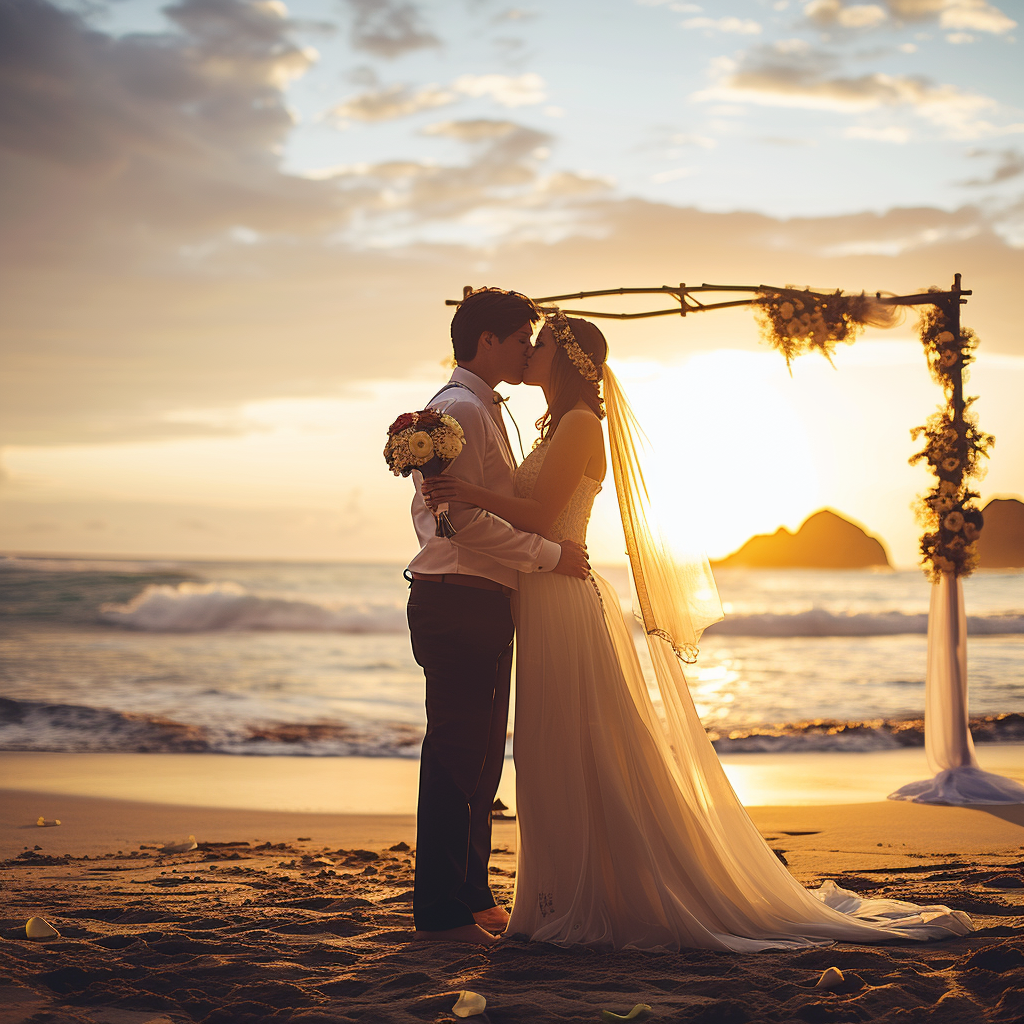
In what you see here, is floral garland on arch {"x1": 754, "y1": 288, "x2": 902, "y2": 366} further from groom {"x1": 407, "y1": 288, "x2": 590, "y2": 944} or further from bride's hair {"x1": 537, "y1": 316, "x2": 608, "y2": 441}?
groom {"x1": 407, "y1": 288, "x2": 590, "y2": 944}

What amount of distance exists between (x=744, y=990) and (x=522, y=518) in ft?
5.51

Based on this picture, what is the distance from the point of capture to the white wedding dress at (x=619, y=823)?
3.47m

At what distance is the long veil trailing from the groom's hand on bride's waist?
0.70ft

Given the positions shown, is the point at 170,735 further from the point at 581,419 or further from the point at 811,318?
the point at 581,419

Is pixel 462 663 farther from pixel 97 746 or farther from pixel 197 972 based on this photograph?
pixel 97 746

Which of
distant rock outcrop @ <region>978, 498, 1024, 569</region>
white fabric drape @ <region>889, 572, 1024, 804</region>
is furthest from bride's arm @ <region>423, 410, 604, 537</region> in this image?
distant rock outcrop @ <region>978, 498, 1024, 569</region>

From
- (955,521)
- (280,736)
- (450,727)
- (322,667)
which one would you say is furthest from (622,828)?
(322,667)

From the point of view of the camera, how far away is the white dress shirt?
11.3 feet

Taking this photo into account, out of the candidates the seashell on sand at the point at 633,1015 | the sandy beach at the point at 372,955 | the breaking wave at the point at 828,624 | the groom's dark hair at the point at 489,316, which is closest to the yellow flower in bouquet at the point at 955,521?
the sandy beach at the point at 372,955

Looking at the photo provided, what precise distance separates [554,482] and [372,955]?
1.77 m

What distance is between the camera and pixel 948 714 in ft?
22.2

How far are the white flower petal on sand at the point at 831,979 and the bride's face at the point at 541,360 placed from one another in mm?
2272

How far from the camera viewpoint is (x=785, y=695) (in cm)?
1375

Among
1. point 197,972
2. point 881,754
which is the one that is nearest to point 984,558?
point 881,754
